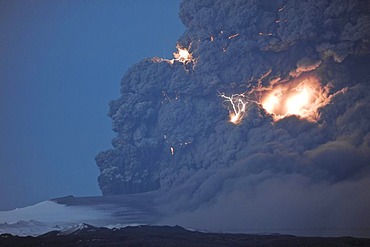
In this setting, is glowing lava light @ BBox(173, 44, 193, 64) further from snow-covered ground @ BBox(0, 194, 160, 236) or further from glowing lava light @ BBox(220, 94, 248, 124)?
snow-covered ground @ BBox(0, 194, 160, 236)

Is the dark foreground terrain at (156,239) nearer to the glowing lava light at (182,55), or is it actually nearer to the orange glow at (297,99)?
the orange glow at (297,99)

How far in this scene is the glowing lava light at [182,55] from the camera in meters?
34.6

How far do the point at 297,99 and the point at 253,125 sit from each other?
3.23 metres

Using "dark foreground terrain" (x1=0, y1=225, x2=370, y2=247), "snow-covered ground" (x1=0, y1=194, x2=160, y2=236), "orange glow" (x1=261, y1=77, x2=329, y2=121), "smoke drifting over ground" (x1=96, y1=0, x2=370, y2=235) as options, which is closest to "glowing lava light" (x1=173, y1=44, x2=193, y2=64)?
"smoke drifting over ground" (x1=96, y1=0, x2=370, y2=235)

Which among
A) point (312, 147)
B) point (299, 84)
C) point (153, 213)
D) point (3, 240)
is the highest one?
point (299, 84)

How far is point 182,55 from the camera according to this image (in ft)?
117

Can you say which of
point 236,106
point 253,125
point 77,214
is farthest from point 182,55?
point 77,214

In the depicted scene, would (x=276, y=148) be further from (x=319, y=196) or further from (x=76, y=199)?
(x=76, y=199)

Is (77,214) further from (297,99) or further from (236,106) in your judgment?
(297,99)

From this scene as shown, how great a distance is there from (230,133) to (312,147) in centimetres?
484

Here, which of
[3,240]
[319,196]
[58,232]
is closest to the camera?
[3,240]

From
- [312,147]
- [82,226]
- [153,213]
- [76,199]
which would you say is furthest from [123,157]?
[312,147]

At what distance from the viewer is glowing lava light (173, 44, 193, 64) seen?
34.6m

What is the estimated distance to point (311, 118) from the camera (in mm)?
29703
